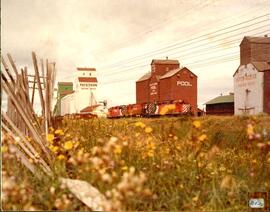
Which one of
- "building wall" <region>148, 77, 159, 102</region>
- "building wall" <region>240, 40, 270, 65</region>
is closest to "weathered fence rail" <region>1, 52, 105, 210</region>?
"building wall" <region>240, 40, 270, 65</region>

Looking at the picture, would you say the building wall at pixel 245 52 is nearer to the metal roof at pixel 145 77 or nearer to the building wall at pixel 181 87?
the building wall at pixel 181 87

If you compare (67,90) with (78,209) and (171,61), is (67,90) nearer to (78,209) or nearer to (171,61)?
(171,61)

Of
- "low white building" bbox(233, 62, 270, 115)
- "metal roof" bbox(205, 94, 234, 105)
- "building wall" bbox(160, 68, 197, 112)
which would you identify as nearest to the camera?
"low white building" bbox(233, 62, 270, 115)

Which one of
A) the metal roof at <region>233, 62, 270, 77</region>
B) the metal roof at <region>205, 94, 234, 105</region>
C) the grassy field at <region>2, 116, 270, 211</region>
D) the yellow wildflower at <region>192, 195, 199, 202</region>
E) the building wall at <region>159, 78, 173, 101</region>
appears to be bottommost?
the yellow wildflower at <region>192, 195, 199, 202</region>

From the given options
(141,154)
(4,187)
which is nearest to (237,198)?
(141,154)

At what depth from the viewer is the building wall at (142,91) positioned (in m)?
67.6

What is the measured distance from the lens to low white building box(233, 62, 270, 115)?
45537 millimetres

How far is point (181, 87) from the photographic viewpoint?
60.7 metres

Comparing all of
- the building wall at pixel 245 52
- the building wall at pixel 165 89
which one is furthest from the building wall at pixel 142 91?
the building wall at pixel 245 52

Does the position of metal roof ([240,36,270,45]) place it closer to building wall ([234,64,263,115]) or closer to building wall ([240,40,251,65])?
building wall ([240,40,251,65])

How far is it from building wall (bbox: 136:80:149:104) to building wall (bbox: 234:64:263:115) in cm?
1884

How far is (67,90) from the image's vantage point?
12644 cm

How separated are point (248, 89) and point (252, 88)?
2.55ft

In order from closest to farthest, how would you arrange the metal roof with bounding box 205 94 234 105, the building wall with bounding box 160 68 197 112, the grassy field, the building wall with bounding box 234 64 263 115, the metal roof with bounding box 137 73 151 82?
the grassy field, the building wall with bounding box 234 64 263 115, the metal roof with bounding box 205 94 234 105, the building wall with bounding box 160 68 197 112, the metal roof with bounding box 137 73 151 82
